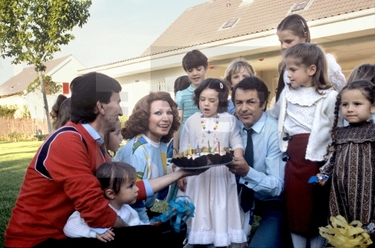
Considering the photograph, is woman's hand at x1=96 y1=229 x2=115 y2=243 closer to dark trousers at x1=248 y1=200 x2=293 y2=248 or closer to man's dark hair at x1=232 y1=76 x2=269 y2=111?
dark trousers at x1=248 y1=200 x2=293 y2=248

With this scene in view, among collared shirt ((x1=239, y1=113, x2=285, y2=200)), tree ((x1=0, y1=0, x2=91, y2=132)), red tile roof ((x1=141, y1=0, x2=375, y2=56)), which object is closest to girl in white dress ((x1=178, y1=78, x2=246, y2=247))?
collared shirt ((x1=239, y1=113, x2=285, y2=200))

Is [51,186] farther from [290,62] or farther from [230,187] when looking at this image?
[290,62]

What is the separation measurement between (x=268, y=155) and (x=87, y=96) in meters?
1.20

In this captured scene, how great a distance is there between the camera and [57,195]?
1957mm

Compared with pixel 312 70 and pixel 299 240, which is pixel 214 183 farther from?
pixel 312 70

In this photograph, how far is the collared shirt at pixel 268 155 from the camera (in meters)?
2.62

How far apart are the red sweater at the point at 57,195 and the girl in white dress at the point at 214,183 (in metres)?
0.79

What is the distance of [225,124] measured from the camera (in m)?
2.78

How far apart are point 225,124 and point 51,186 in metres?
1.22

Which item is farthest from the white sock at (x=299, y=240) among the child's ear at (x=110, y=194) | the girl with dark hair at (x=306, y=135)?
the child's ear at (x=110, y=194)

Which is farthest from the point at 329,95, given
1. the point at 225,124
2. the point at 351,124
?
the point at 225,124

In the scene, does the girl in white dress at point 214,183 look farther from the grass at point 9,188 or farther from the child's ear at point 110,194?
the grass at point 9,188

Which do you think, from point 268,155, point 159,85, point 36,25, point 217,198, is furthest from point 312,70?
point 36,25

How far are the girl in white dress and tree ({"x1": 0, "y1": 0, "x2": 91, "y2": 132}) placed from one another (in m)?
6.09
